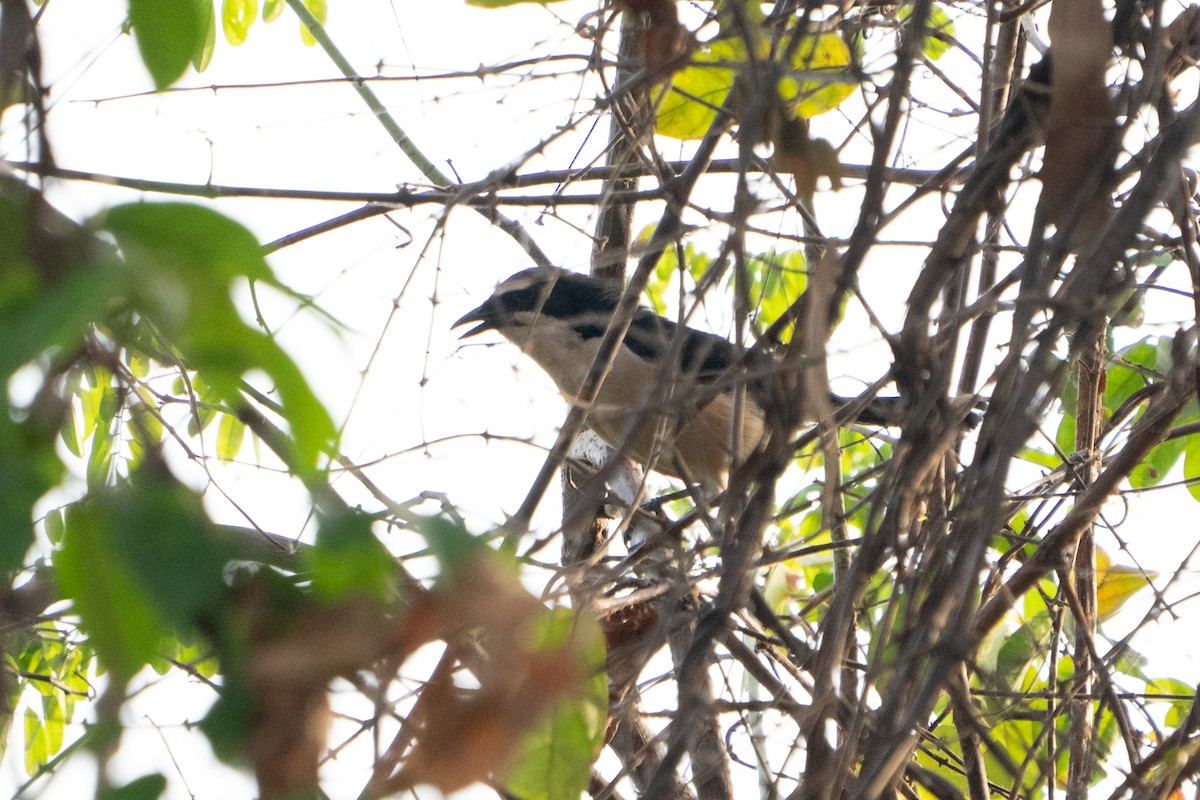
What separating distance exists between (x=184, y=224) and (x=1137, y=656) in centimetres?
283

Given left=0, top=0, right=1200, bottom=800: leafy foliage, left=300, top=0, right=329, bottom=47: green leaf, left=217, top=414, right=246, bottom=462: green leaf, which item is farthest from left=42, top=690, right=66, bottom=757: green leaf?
left=300, top=0, right=329, bottom=47: green leaf

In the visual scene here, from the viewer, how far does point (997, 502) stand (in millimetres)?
1575

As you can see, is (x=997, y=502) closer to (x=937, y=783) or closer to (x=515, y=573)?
(x=515, y=573)

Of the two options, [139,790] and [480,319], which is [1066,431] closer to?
[480,319]

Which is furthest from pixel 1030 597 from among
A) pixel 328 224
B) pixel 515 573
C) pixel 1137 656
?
pixel 515 573

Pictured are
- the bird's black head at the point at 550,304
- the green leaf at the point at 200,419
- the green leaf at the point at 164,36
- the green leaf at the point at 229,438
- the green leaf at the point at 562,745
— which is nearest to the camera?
the green leaf at the point at 164,36

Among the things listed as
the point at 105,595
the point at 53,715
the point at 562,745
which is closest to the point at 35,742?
the point at 53,715

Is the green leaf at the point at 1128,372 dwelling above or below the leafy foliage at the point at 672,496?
above

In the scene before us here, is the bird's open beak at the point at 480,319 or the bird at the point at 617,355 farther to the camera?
the bird's open beak at the point at 480,319

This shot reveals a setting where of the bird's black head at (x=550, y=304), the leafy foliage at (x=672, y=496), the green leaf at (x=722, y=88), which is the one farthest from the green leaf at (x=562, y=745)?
the bird's black head at (x=550, y=304)

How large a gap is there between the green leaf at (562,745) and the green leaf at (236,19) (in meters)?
2.87

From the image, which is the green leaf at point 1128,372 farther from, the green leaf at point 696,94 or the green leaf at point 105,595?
the green leaf at point 105,595

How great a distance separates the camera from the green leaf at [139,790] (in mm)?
818

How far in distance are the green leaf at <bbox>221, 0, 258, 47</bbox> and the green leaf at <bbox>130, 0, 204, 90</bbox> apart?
3228 millimetres
